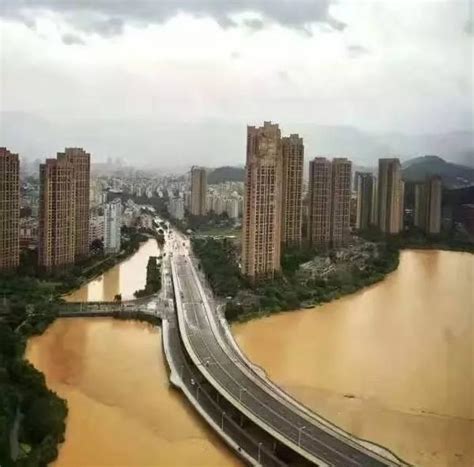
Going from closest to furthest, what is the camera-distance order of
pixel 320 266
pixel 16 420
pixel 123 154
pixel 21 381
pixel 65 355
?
pixel 16 420 → pixel 21 381 → pixel 65 355 → pixel 123 154 → pixel 320 266

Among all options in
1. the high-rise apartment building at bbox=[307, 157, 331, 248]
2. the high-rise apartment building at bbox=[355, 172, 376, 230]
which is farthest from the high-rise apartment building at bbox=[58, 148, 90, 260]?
the high-rise apartment building at bbox=[355, 172, 376, 230]

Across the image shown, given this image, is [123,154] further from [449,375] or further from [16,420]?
[449,375]

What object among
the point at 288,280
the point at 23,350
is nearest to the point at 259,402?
the point at 23,350

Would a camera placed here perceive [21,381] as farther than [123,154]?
No

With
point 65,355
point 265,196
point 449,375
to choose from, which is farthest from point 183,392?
point 265,196

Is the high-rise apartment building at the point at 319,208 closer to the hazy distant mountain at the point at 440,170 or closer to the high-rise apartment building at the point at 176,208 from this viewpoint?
the hazy distant mountain at the point at 440,170

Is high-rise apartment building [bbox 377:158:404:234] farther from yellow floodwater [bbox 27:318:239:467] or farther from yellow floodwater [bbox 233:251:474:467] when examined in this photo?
yellow floodwater [bbox 27:318:239:467]

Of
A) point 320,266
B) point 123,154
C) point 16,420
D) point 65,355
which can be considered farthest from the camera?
point 320,266
